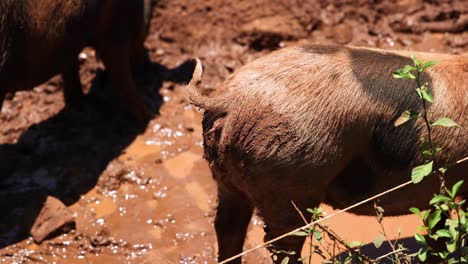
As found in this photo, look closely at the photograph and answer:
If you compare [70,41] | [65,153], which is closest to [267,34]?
[70,41]

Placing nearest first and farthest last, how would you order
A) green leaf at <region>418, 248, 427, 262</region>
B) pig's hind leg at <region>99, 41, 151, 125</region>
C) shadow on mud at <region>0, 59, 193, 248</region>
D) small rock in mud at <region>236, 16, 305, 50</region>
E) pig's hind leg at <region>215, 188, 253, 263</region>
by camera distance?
green leaf at <region>418, 248, 427, 262</region>
pig's hind leg at <region>215, 188, 253, 263</region>
shadow on mud at <region>0, 59, 193, 248</region>
pig's hind leg at <region>99, 41, 151, 125</region>
small rock in mud at <region>236, 16, 305, 50</region>

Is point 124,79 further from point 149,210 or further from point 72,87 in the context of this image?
Answer: point 149,210

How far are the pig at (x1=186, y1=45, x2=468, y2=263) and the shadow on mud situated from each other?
195cm

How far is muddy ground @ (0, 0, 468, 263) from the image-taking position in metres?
5.36

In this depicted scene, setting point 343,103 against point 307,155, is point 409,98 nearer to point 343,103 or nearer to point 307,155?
point 343,103

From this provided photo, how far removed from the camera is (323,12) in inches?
281

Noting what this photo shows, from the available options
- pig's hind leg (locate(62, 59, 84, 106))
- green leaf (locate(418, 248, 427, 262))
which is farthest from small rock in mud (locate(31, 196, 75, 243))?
green leaf (locate(418, 248, 427, 262))

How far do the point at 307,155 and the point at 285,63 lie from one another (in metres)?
0.48

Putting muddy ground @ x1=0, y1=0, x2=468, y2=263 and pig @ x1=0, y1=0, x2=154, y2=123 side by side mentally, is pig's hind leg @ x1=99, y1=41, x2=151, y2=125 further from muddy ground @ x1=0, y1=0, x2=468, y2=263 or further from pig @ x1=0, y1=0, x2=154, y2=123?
muddy ground @ x1=0, y1=0, x2=468, y2=263

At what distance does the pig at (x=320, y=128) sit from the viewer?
3850 mm

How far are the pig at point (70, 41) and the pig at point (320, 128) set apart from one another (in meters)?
1.75

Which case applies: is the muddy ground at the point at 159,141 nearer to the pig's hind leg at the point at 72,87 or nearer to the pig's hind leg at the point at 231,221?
the pig's hind leg at the point at 72,87

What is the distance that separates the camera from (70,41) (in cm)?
573

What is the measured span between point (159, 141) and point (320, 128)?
266cm
